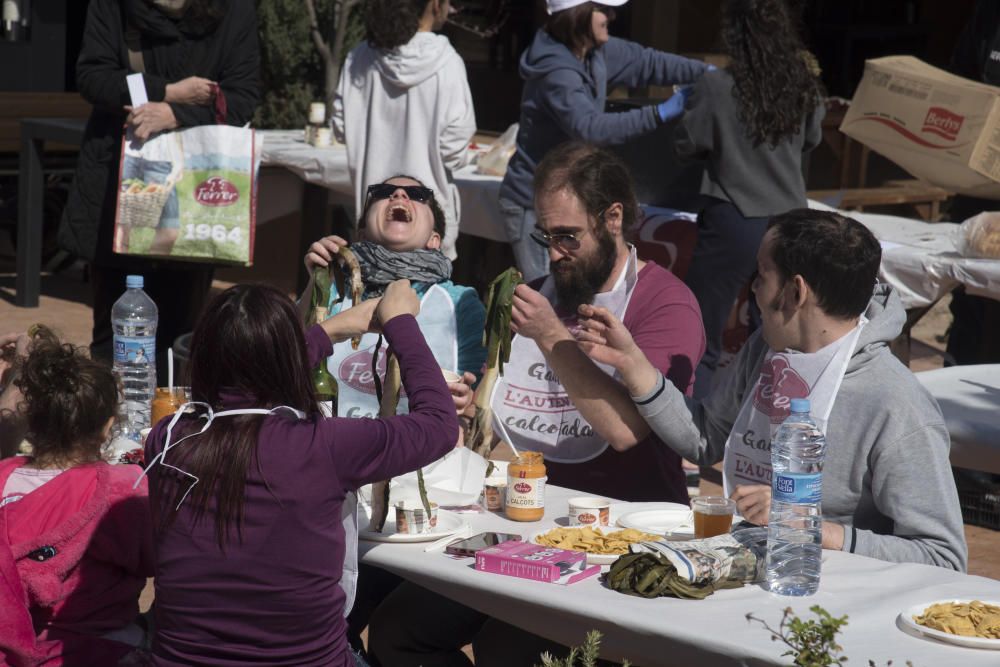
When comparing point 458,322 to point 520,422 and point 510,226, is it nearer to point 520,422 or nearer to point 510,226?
point 520,422

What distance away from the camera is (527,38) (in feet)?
40.7

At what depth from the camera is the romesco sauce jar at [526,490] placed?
302 cm

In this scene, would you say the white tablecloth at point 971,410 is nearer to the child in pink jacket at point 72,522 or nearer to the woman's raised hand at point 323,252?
the woman's raised hand at point 323,252

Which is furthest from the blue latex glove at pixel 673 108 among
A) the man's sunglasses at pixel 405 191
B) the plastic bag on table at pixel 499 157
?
the man's sunglasses at pixel 405 191

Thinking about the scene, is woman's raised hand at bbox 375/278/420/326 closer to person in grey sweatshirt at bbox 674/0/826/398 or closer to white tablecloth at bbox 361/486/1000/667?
white tablecloth at bbox 361/486/1000/667

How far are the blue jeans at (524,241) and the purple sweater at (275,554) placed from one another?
3.50m

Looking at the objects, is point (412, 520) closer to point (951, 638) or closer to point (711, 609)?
point (711, 609)

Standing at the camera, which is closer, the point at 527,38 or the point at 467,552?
the point at 467,552

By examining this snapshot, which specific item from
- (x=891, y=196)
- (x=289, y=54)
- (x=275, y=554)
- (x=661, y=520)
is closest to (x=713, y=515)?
(x=661, y=520)

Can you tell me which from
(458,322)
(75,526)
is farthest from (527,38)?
(75,526)

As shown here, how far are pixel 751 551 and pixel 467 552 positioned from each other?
572mm

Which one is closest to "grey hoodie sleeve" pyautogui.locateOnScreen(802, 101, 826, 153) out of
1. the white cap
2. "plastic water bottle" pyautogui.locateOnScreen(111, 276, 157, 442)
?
the white cap

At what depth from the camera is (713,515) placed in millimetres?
2850

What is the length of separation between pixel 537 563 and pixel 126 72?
3542 millimetres
